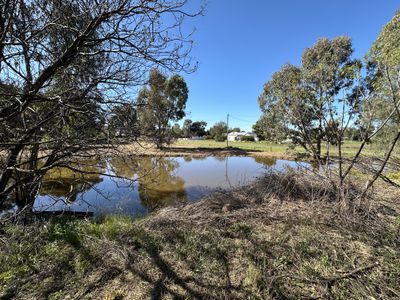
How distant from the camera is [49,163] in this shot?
2766 mm

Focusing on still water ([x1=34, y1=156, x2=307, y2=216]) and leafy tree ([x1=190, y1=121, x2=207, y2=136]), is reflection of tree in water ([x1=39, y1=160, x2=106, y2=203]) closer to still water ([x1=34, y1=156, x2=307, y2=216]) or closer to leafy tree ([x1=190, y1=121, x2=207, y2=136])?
still water ([x1=34, y1=156, x2=307, y2=216])

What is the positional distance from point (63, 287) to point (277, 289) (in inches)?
90.8

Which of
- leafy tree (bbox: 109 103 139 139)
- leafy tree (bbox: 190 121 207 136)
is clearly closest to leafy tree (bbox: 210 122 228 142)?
leafy tree (bbox: 190 121 207 136)

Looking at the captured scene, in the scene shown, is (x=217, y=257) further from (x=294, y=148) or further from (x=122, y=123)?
(x=294, y=148)

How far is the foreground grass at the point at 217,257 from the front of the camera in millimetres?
2301

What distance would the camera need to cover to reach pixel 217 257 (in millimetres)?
2893

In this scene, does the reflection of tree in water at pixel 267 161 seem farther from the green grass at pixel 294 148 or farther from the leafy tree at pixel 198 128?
the leafy tree at pixel 198 128

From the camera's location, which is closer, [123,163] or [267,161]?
[123,163]

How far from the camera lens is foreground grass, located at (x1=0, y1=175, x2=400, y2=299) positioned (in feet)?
7.55

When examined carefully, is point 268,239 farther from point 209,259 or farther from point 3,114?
point 3,114

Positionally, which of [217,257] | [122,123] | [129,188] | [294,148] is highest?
[122,123]

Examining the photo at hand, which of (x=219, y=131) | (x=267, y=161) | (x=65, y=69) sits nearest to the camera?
(x=65, y=69)

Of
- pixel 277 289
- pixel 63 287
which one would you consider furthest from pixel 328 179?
pixel 63 287

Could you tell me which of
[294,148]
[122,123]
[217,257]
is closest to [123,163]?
[122,123]
